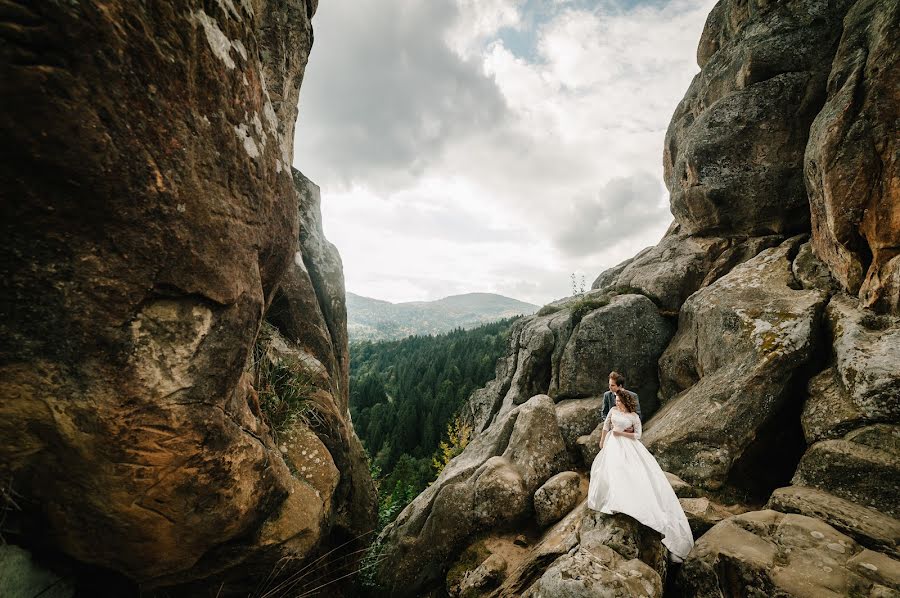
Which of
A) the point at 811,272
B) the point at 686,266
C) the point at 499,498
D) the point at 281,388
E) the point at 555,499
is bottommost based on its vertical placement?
the point at 499,498

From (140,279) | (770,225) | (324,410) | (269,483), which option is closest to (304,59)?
(140,279)

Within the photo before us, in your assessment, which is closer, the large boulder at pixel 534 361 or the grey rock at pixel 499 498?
the grey rock at pixel 499 498

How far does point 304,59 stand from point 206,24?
247 inches

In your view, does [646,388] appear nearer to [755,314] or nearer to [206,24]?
[755,314]

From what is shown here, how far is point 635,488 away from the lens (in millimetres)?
7004

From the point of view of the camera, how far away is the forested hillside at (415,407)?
161ft

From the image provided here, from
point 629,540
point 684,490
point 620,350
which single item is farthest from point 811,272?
point 629,540

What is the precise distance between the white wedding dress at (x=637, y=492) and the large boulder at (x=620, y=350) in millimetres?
6651

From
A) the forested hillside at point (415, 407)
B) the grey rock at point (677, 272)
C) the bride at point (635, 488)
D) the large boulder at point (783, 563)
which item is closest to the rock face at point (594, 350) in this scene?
the grey rock at point (677, 272)

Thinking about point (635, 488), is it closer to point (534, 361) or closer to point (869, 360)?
point (869, 360)

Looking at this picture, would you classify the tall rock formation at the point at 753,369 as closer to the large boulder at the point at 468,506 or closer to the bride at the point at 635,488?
the large boulder at the point at 468,506

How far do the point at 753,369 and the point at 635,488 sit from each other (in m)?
5.32

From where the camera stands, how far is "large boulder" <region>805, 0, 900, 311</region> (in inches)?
313

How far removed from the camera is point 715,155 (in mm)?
14625
